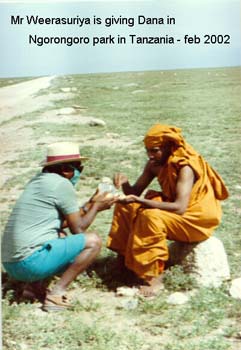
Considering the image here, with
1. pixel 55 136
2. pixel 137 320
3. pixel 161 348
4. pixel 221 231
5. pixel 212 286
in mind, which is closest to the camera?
pixel 161 348

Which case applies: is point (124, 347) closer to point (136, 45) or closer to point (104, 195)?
point (104, 195)

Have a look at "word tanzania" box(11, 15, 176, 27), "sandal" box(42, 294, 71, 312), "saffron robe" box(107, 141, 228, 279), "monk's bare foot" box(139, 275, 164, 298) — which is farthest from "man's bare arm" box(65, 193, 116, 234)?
"word tanzania" box(11, 15, 176, 27)

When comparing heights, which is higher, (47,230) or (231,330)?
(47,230)

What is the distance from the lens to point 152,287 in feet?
11.1

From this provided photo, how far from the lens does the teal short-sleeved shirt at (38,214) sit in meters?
3.24

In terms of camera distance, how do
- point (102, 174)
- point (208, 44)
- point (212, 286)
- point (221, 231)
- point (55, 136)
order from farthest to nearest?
point (55, 136), point (102, 174), point (221, 231), point (208, 44), point (212, 286)

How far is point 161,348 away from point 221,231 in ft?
4.89

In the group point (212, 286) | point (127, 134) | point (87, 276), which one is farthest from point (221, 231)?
point (127, 134)

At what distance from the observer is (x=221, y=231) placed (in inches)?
165

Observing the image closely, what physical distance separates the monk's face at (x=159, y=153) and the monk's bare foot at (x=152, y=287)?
0.76 m

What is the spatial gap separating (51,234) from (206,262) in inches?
39.0

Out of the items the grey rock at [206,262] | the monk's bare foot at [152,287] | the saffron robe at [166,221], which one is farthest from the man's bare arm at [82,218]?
the grey rock at [206,262]

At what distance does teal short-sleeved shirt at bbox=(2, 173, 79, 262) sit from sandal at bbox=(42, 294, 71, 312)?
300mm

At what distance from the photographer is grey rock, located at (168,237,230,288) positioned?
11.2 feet
